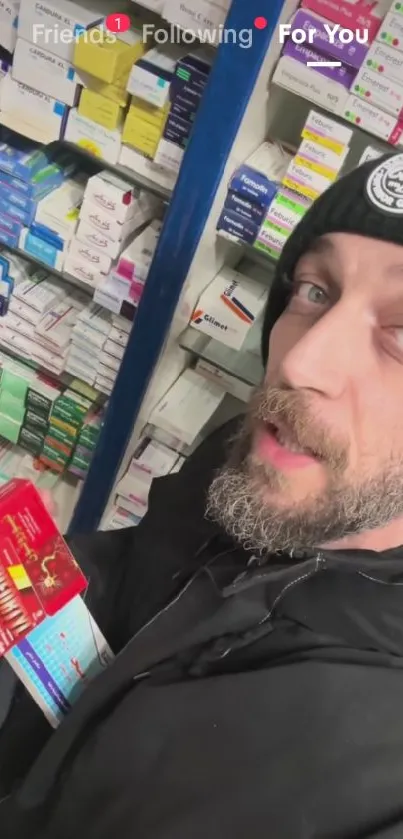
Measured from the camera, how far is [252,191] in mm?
1197

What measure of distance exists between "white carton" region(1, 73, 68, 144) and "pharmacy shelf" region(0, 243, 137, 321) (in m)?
0.25

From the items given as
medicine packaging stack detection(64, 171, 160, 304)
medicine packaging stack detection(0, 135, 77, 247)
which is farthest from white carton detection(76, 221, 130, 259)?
medicine packaging stack detection(0, 135, 77, 247)

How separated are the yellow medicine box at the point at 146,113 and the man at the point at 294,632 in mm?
489

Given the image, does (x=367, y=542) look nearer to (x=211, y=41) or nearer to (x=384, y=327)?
(x=384, y=327)

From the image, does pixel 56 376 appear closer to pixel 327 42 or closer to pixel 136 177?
pixel 136 177

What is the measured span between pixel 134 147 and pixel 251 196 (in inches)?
9.5

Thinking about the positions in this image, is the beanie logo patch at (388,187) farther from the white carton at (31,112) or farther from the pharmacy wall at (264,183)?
the white carton at (31,112)

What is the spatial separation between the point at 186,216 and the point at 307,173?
208mm

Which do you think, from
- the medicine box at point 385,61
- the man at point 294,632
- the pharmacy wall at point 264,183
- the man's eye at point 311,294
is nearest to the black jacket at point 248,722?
the man at point 294,632

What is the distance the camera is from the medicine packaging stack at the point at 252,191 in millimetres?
1194

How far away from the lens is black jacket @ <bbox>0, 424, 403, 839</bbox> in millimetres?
596

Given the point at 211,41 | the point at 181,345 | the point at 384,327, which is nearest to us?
the point at 384,327

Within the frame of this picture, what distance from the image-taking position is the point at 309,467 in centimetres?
74

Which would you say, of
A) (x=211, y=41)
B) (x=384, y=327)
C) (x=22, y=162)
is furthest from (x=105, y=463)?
(x=384, y=327)
